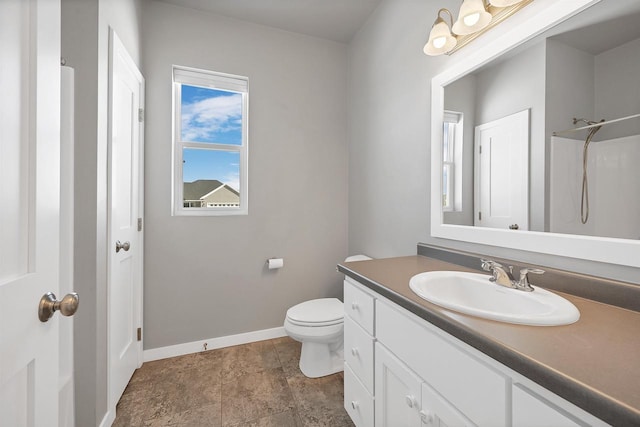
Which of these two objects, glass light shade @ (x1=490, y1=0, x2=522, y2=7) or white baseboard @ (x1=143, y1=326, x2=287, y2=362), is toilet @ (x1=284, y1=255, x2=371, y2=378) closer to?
white baseboard @ (x1=143, y1=326, x2=287, y2=362)

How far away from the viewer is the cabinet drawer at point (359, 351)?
1.17 metres

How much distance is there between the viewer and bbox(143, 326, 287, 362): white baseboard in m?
2.05

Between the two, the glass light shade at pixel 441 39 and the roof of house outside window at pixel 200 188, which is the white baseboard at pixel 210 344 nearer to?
the roof of house outside window at pixel 200 188

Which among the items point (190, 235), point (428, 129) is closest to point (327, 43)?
point (428, 129)

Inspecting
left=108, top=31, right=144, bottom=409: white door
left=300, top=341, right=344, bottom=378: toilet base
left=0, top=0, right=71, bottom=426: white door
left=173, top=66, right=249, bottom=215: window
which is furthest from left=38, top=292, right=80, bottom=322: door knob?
left=173, top=66, right=249, bottom=215: window

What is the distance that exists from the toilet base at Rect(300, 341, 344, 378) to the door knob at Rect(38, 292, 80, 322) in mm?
1477

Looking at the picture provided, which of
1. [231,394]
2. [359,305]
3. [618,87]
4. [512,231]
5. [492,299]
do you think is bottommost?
[231,394]

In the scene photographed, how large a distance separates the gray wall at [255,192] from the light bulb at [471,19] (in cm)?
143

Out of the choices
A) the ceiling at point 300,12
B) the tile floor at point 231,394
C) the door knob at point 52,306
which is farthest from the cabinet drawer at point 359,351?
the ceiling at point 300,12

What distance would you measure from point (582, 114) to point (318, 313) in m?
1.67

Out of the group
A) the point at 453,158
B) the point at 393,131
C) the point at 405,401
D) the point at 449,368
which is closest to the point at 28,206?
the point at 449,368

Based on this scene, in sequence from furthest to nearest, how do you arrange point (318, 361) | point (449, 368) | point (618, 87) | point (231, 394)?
point (318, 361) → point (231, 394) → point (618, 87) → point (449, 368)

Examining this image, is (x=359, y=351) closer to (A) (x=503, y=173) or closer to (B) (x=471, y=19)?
(A) (x=503, y=173)

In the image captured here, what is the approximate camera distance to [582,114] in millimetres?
942
